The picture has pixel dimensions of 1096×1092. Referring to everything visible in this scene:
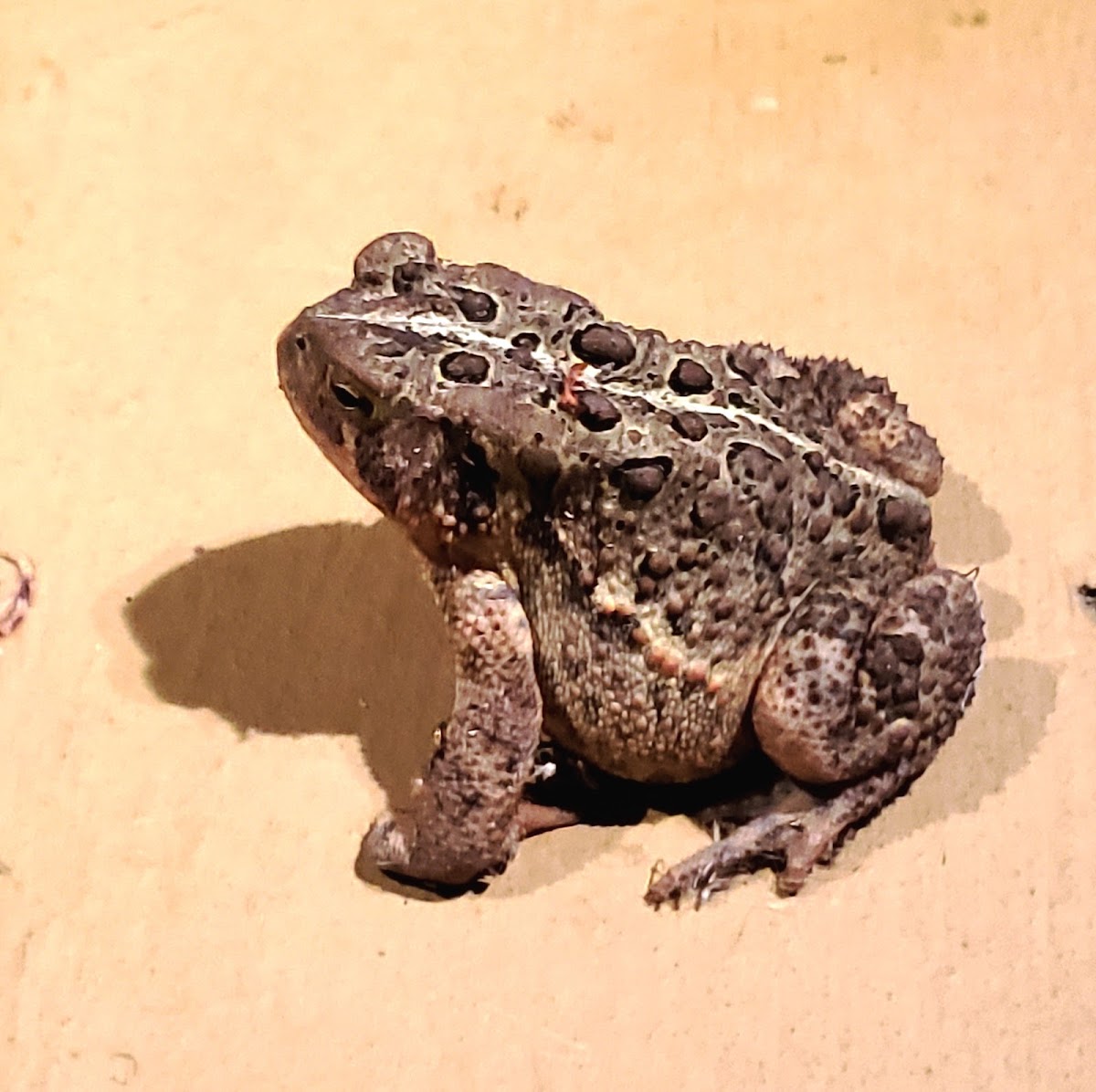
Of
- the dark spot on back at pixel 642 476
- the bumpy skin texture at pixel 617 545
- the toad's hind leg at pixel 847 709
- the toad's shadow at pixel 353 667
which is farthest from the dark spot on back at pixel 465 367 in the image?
the toad's shadow at pixel 353 667

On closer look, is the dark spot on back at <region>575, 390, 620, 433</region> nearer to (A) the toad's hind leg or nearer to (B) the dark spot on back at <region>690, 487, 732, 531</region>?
(B) the dark spot on back at <region>690, 487, 732, 531</region>

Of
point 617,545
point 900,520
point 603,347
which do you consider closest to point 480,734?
point 617,545

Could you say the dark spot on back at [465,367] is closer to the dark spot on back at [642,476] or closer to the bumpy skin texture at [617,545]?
the bumpy skin texture at [617,545]

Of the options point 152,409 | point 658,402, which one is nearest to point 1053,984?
point 658,402

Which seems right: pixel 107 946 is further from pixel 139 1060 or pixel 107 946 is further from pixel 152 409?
pixel 152 409

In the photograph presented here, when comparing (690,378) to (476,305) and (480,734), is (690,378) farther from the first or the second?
(480,734)

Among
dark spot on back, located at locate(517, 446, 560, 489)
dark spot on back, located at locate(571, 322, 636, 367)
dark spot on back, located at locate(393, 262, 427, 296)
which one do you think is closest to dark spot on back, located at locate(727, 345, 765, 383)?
dark spot on back, located at locate(571, 322, 636, 367)
